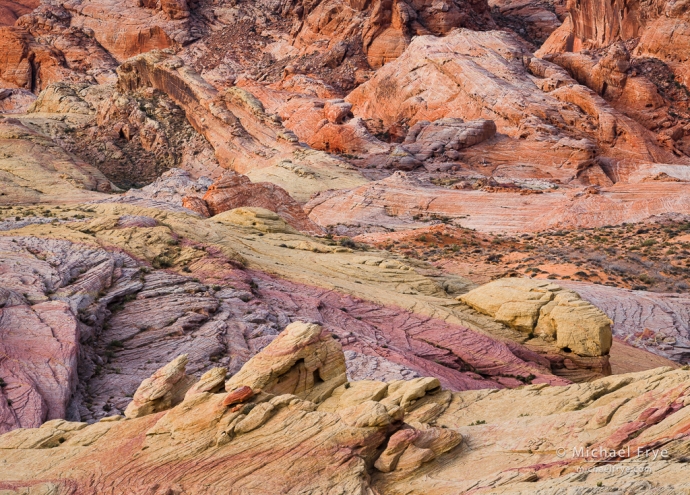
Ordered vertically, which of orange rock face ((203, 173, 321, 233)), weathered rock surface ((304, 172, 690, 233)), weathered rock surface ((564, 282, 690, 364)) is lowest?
weathered rock surface ((304, 172, 690, 233))

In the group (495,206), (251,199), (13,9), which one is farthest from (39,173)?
(13,9)

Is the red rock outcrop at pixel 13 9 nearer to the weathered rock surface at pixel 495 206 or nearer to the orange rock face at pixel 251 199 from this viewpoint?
the weathered rock surface at pixel 495 206

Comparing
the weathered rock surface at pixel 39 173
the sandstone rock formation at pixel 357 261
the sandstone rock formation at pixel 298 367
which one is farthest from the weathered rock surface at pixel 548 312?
the weathered rock surface at pixel 39 173

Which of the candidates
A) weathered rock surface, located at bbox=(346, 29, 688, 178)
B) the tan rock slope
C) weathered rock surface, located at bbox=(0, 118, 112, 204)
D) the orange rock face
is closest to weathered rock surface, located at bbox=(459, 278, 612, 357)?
the tan rock slope

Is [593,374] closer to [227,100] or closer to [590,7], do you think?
[227,100]

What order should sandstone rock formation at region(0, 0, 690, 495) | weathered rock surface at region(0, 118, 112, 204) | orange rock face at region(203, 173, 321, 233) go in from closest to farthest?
sandstone rock formation at region(0, 0, 690, 495), orange rock face at region(203, 173, 321, 233), weathered rock surface at region(0, 118, 112, 204)

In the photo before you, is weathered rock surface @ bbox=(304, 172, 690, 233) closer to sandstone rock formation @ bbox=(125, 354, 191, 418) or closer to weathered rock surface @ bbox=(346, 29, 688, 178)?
weathered rock surface @ bbox=(346, 29, 688, 178)

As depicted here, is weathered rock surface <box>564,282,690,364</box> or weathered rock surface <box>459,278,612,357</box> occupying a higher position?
weathered rock surface <box>459,278,612,357</box>

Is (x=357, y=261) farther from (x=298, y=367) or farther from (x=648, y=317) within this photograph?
(x=298, y=367)
